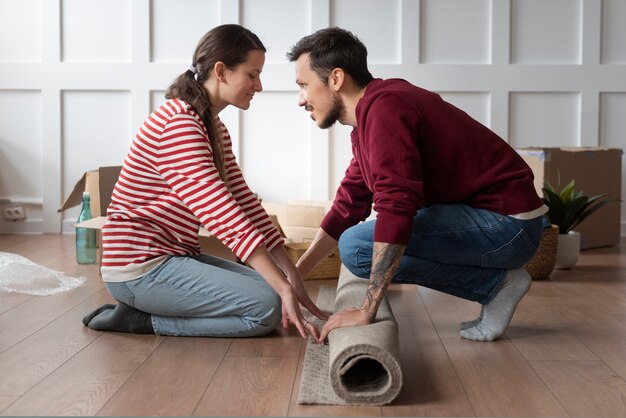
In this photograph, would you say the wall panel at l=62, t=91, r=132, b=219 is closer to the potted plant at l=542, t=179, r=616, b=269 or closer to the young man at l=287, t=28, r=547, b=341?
the potted plant at l=542, t=179, r=616, b=269

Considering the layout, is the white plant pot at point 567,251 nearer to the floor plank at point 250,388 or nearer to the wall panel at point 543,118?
the wall panel at point 543,118

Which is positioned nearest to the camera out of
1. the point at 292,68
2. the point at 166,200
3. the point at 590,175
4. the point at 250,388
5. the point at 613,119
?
the point at 250,388

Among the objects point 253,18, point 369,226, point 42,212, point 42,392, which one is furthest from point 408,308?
point 42,212

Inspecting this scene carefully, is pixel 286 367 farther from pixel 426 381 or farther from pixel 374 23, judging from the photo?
pixel 374 23

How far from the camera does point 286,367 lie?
2.05 m

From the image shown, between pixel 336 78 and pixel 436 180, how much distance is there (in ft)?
1.20

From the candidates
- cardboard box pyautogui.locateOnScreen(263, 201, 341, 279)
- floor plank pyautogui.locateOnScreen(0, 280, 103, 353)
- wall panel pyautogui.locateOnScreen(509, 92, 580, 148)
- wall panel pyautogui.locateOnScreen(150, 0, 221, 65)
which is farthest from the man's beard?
wall panel pyautogui.locateOnScreen(509, 92, 580, 148)

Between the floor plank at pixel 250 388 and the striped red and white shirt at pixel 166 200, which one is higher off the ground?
the striped red and white shirt at pixel 166 200

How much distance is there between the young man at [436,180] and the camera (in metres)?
2.06

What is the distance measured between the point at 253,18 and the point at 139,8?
61cm

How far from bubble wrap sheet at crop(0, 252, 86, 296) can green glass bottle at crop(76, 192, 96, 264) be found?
387 millimetres

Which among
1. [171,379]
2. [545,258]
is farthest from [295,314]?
[545,258]

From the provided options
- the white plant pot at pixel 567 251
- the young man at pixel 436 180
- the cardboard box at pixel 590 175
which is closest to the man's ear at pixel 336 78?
the young man at pixel 436 180

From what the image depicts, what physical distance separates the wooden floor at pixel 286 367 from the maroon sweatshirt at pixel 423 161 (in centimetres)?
36
